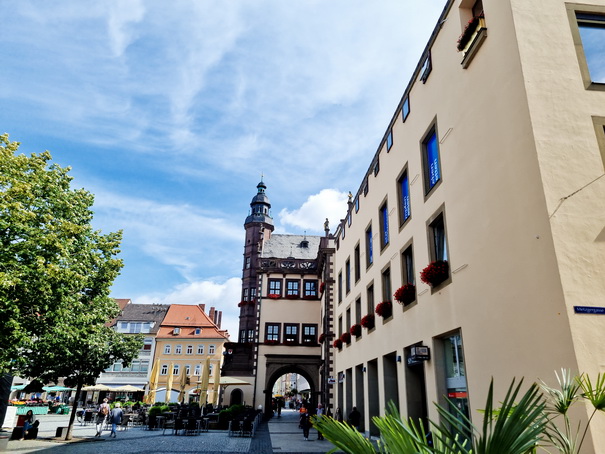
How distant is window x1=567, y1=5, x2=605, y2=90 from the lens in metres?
8.84

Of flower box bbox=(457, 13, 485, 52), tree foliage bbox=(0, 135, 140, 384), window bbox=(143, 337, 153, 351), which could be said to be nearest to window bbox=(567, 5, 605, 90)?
flower box bbox=(457, 13, 485, 52)

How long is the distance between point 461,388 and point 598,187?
18.9 ft

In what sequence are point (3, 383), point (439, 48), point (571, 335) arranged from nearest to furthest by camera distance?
point (571, 335) < point (439, 48) < point (3, 383)

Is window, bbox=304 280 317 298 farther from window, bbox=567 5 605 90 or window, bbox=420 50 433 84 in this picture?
window, bbox=567 5 605 90

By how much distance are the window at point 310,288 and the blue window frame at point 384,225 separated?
25.2m

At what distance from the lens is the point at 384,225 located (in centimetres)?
1881

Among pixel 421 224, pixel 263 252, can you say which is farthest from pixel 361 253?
pixel 263 252

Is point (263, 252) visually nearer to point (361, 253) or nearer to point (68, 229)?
point (361, 253)

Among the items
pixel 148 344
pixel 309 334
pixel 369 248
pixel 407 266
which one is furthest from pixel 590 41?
pixel 148 344

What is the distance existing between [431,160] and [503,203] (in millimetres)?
4740

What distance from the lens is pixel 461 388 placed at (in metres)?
10.9

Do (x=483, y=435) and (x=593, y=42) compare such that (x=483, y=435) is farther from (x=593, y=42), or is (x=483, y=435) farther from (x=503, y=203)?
(x=593, y=42)

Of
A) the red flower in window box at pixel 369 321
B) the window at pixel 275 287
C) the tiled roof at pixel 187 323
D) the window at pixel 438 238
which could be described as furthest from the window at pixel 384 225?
the tiled roof at pixel 187 323

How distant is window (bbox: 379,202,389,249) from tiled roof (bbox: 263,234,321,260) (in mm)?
31904
